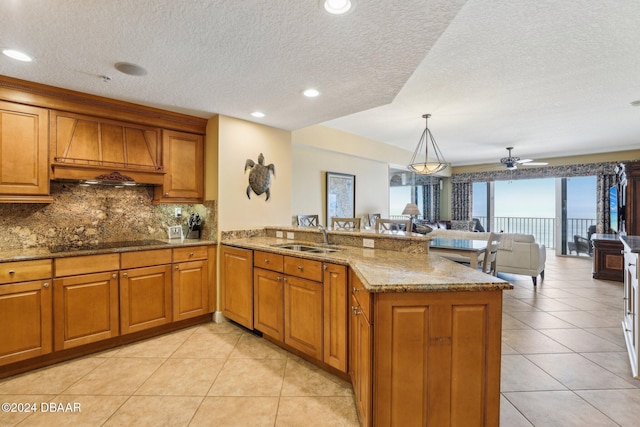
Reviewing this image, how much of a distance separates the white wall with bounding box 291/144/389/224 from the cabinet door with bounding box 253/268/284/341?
98.0 inches

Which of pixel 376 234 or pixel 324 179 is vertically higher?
pixel 324 179

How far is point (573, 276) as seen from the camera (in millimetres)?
5508

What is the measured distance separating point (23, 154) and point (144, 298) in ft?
5.33

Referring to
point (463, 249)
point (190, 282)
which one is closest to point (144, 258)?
point (190, 282)

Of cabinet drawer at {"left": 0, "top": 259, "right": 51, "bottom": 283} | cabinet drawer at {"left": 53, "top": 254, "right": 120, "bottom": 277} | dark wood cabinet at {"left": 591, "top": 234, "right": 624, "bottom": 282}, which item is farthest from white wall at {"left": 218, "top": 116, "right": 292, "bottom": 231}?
dark wood cabinet at {"left": 591, "top": 234, "right": 624, "bottom": 282}

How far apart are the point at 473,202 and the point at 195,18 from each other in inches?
375

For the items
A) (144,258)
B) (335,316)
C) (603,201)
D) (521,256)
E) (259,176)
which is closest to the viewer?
(335,316)

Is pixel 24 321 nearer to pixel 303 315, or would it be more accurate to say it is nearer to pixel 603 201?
pixel 303 315

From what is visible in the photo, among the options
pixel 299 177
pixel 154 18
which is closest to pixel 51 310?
pixel 154 18

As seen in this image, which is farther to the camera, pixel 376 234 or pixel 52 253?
pixel 376 234

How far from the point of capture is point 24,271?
89.9 inches

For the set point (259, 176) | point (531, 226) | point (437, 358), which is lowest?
point (437, 358)

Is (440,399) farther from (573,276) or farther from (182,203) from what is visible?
(573,276)

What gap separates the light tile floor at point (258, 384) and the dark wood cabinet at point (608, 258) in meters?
2.89
